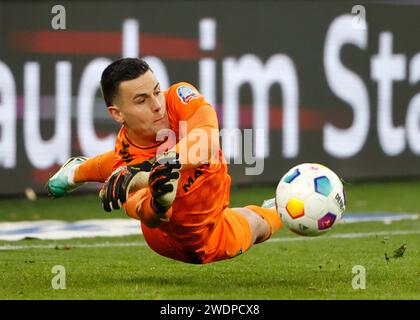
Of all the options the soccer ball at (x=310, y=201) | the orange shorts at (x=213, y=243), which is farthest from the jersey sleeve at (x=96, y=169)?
the soccer ball at (x=310, y=201)

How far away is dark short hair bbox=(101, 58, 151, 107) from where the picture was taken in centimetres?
646

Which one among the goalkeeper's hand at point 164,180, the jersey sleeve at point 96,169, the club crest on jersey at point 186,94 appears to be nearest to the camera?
the goalkeeper's hand at point 164,180

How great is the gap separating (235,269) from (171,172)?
6.34ft

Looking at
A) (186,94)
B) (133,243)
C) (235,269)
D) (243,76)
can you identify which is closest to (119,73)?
(186,94)

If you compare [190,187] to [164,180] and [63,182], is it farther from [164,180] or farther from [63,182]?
[63,182]

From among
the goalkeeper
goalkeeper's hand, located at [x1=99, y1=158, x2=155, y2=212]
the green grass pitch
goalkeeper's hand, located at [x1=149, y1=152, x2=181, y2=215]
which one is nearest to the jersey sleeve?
the goalkeeper

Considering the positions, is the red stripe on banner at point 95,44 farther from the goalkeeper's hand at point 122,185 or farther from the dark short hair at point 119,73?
the goalkeeper's hand at point 122,185

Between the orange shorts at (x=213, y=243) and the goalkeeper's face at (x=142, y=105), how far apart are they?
2.15 ft

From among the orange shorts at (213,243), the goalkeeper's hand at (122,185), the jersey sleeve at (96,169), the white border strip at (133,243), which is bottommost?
the white border strip at (133,243)

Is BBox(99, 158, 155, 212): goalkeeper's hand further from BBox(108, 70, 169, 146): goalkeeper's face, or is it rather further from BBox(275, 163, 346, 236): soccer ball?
BBox(275, 163, 346, 236): soccer ball

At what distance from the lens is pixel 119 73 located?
649cm

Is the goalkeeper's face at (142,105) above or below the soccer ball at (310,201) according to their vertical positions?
above

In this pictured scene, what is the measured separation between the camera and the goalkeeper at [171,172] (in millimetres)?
6094

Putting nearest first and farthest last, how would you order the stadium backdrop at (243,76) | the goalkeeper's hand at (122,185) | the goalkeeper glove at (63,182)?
the goalkeeper's hand at (122,185) → the goalkeeper glove at (63,182) → the stadium backdrop at (243,76)
